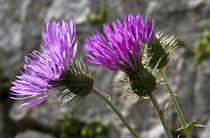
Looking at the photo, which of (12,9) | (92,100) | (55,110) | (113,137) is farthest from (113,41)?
(12,9)

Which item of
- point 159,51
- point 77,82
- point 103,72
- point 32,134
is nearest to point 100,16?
point 103,72

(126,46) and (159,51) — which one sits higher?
(126,46)

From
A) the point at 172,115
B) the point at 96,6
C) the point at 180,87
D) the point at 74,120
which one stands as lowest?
the point at 172,115

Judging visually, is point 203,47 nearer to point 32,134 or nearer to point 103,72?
point 103,72

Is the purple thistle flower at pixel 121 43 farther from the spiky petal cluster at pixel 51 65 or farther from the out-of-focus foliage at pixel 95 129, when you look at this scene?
the out-of-focus foliage at pixel 95 129

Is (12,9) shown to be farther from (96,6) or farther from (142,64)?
(142,64)
